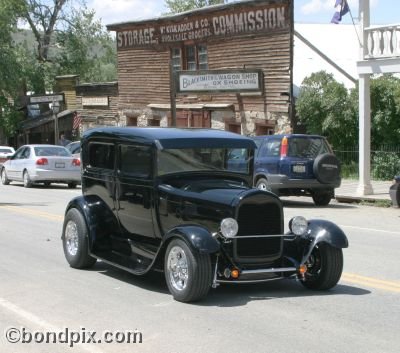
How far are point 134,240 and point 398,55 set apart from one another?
12.5 metres

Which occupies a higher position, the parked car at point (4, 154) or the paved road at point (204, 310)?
the parked car at point (4, 154)

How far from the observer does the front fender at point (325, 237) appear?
7.60 m

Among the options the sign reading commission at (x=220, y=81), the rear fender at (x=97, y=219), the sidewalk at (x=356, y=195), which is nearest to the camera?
the rear fender at (x=97, y=219)

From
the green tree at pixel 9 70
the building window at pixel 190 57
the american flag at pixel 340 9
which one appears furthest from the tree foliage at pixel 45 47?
the american flag at pixel 340 9

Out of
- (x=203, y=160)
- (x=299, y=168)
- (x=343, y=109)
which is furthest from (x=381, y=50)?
(x=203, y=160)

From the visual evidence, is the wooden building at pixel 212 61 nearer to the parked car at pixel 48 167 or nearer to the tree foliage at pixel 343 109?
the tree foliage at pixel 343 109

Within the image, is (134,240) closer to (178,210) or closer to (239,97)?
(178,210)

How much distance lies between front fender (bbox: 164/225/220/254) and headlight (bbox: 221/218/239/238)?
143mm

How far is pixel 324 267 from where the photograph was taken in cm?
767

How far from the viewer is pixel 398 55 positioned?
18.7 meters

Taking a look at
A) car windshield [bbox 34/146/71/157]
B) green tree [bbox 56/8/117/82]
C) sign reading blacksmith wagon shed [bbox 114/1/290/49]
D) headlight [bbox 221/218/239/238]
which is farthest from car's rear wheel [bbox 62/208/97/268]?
green tree [bbox 56/8/117/82]

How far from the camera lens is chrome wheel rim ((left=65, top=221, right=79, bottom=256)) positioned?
9.24 meters
